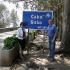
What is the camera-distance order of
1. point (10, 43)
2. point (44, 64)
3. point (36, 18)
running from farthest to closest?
1. point (36, 18)
2. point (10, 43)
3. point (44, 64)

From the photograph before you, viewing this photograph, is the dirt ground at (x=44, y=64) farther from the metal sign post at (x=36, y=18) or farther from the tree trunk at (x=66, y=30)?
the metal sign post at (x=36, y=18)

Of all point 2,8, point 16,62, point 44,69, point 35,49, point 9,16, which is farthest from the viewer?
point 9,16

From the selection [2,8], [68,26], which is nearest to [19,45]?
[68,26]

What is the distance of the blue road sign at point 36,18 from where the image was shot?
35.7 ft

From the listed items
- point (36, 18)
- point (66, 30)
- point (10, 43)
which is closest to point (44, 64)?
point (10, 43)

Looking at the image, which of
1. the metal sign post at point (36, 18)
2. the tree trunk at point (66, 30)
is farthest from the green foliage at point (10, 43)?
the tree trunk at point (66, 30)

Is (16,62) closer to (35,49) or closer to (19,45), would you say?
(19,45)

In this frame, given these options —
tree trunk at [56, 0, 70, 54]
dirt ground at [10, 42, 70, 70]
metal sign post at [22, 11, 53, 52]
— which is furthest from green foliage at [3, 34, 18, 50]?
tree trunk at [56, 0, 70, 54]

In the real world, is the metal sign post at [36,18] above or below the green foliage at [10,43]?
above

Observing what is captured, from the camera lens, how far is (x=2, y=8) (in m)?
75.5

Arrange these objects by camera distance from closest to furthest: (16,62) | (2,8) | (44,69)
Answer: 1. (44,69)
2. (16,62)
3. (2,8)

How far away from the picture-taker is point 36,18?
36.0 feet

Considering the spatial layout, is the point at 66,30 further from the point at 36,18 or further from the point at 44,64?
the point at 44,64

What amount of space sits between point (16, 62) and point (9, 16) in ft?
252
